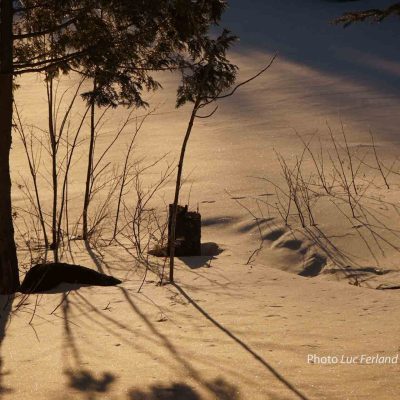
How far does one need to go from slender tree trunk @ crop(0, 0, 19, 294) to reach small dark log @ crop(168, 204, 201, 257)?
5.56ft

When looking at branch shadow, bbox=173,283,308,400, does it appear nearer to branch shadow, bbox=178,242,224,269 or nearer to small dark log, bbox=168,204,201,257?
branch shadow, bbox=178,242,224,269

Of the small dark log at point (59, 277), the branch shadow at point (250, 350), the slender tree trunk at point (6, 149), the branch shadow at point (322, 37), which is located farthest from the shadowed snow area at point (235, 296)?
the branch shadow at point (322, 37)

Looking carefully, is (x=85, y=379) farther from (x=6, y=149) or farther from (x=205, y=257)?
(x=205, y=257)

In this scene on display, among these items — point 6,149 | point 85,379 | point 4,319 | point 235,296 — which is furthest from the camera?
point 6,149

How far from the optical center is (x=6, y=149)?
266 inches

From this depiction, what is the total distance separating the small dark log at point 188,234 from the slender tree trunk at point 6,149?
1696mm

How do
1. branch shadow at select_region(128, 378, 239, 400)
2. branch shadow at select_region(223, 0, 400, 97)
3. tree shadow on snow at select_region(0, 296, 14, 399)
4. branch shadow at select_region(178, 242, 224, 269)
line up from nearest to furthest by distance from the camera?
branch shadow at select_region(128, 378, 239, 400) < tree shadow on snow at select_region(0, 296, 14, 399) < branch shadow at select_region(178, 242, 224, 269) < branch shadow at select_region(223, 0, 400, 97)

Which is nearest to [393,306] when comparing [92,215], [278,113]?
[92,215]

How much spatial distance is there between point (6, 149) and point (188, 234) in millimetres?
2034

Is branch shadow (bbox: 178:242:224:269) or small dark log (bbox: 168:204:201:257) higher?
small dark log (bbox: 168:204:201:257)

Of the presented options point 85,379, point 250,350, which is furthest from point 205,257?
point 85,379

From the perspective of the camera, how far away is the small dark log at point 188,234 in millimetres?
8039

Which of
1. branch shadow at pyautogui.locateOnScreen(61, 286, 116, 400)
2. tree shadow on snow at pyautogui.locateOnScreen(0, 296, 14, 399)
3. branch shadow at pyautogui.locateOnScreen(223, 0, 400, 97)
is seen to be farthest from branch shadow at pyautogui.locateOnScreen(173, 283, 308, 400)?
branch shadow at pyautogui.locateOnScreen(223, 0, 400, 97)

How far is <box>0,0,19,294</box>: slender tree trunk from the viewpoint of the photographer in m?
6.62
